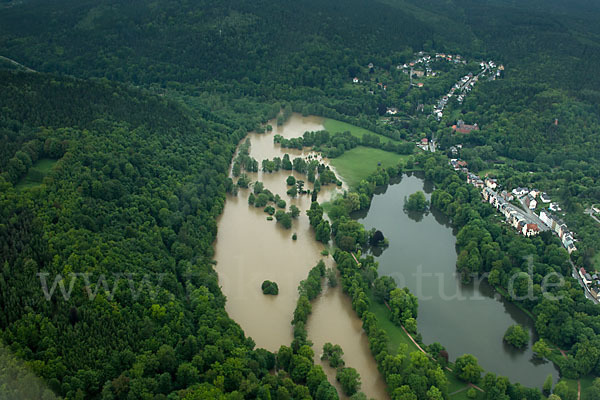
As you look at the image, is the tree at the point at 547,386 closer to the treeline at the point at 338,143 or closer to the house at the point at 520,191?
the house at the point at 520,191

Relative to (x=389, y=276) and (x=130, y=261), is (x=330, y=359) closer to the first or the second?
(x=389, y=276)

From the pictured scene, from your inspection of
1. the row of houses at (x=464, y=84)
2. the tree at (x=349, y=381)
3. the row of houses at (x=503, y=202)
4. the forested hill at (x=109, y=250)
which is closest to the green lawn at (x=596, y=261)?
the row of houses at (x=503, y=202)

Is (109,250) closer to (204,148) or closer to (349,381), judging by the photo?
(349,381)

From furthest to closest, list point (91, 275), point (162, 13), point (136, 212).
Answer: point (162, 13), point (136, 212), point (91, 275)

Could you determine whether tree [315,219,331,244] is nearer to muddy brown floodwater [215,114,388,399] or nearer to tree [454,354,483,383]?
muddy brown floodwater [215,114,388,399]

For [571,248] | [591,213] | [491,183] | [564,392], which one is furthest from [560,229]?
[564,392]

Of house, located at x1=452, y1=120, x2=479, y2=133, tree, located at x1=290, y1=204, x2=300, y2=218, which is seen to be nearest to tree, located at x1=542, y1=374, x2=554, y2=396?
tree, located at x1=290, y1=204, x2=300, y2=218

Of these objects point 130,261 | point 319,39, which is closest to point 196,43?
point 319,39

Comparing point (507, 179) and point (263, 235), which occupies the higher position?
point (507, 179)
